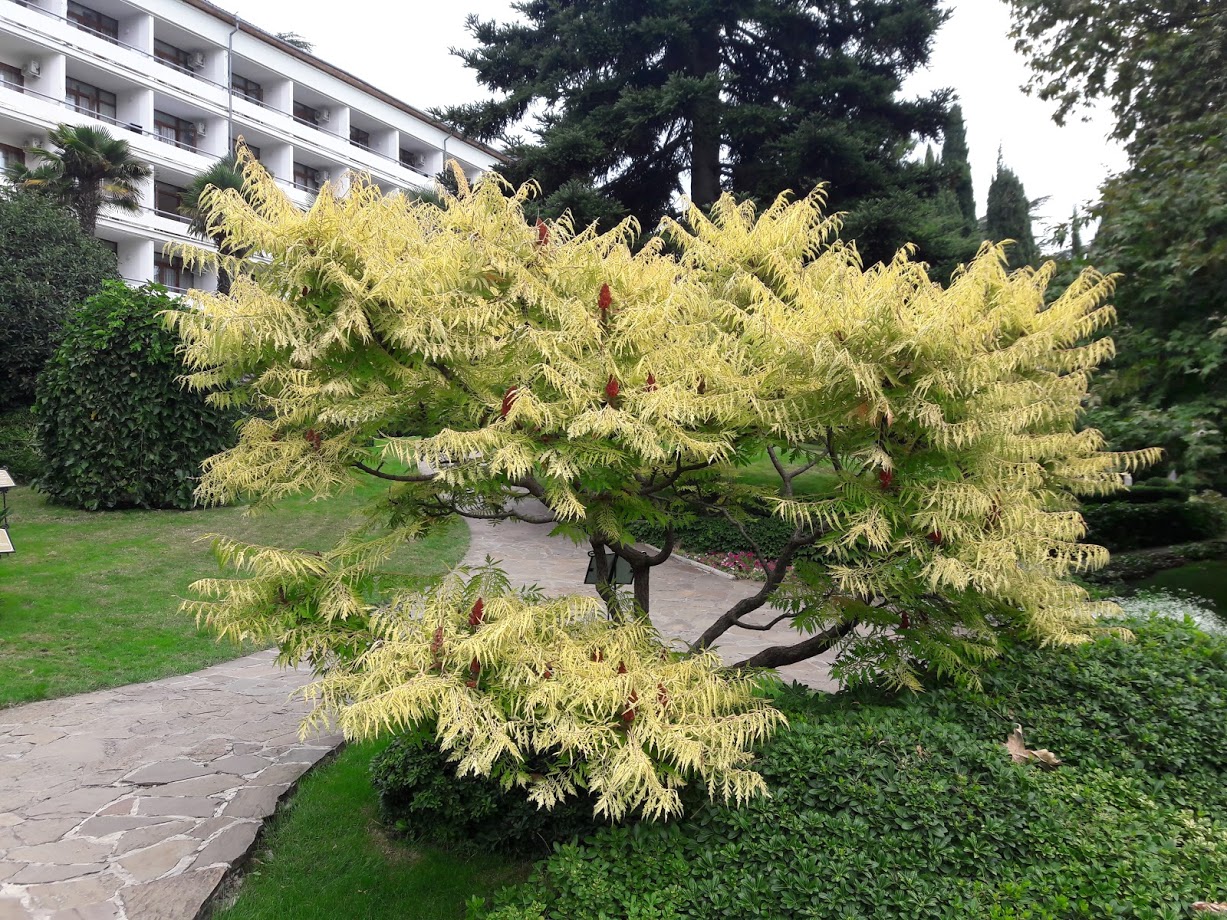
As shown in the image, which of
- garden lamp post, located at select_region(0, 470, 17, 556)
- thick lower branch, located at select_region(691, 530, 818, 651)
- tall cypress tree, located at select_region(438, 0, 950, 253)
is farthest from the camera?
tall cypress tree, located at select_region(438, 0, 950, 253)

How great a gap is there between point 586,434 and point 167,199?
29405 mm

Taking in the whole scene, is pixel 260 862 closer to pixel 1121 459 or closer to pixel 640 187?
pixel 1121 459

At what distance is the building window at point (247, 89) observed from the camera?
28.4m

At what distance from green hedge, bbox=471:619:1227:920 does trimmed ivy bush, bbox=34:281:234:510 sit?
38.5 feet

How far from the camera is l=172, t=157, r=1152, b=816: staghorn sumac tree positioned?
2.91m

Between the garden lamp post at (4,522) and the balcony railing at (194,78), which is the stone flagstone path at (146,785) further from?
the balcony railing at (194,78)

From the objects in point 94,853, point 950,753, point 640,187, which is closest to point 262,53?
point 640,187

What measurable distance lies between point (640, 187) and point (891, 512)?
44.5ft

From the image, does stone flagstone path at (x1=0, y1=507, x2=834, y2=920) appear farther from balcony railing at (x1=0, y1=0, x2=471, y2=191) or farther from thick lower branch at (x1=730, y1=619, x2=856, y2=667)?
balcony railing at (x1=0, y1=0, x2=471, y2=191)

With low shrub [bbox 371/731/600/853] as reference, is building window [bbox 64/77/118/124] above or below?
above

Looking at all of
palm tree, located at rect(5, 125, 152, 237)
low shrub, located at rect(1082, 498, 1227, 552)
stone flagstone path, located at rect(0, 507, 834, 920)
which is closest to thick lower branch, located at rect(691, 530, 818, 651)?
stone flagstone path, located at rect(0, 507, 834, 920)

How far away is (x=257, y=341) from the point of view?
2.97 metres

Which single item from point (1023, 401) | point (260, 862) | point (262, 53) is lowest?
point (260, 862)

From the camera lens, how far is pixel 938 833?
2.96 m
